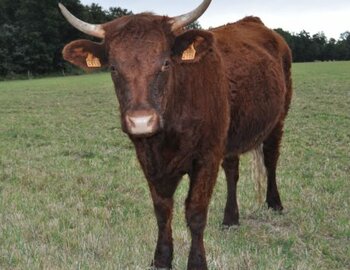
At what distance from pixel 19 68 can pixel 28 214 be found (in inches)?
2444

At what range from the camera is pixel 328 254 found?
5418 mm

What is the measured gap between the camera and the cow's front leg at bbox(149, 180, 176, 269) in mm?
5055

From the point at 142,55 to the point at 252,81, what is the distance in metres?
2.12

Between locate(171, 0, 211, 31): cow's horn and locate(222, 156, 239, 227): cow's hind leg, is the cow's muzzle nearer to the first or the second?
locate(171, 0, 211, 31): cow's horn

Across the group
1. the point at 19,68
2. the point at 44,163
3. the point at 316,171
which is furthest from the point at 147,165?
the point at 19,68

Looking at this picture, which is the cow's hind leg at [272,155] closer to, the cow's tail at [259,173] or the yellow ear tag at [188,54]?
the cow's tail at [259,173]

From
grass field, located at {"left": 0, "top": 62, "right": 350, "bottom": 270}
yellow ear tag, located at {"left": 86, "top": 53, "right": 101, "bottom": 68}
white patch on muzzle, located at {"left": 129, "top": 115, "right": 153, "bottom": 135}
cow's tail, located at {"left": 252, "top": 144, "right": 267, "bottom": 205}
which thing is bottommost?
grass field, located at {"left": 0, "top": 62, "right": 350, "bottom": 270}

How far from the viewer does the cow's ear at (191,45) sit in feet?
14.9

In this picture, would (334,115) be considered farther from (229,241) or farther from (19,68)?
(19,68)

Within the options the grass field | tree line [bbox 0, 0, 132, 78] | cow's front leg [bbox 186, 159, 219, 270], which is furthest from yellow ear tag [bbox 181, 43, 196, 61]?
tree line [bbox 0, 0, 132, 78]

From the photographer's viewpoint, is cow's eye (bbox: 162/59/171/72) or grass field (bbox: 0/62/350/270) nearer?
cow's eye (bbox: 162/59/171/72)

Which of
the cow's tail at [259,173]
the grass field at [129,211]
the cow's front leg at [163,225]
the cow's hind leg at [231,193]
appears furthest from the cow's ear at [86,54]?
the cow's tail at [259,173]

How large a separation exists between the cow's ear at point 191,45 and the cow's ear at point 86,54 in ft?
1.89

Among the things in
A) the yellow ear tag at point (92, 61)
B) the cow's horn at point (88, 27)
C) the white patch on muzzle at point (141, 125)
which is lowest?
the white patch on muzzle at point (141, 125)
